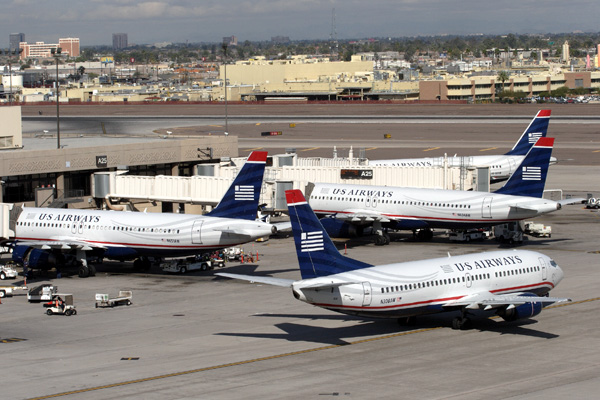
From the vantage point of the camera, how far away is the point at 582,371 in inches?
1467

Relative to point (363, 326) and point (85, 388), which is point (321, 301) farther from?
point (85, 388)

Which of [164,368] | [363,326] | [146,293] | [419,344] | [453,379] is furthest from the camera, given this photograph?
[146,293]

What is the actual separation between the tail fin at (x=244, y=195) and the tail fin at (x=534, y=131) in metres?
44.1

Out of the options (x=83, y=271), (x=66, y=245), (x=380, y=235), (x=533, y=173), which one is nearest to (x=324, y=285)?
(x=83, y=271)

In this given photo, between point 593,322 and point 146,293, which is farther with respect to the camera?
point 146,293

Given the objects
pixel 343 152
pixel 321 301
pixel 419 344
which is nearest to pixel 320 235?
pixel 321 301

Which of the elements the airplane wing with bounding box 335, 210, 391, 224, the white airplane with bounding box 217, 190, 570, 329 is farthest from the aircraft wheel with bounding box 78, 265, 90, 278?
the white airplane with bounding box 217, 190, 570, 329

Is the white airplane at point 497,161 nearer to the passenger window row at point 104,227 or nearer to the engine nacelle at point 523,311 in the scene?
the passenger window row at point 104,227

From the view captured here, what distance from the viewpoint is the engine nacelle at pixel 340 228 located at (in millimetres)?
76688

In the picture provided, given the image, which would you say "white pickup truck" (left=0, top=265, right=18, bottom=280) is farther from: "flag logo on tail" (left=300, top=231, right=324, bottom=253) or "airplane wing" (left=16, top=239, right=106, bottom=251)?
"flag logo on tail" (left=300, top=231, right=324, bottom=253)

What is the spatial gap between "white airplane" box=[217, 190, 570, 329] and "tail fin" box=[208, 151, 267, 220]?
17696 mm

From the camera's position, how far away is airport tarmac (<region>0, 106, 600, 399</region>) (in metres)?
35.5

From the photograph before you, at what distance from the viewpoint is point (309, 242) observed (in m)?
41.5

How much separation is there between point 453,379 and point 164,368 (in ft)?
39.2
